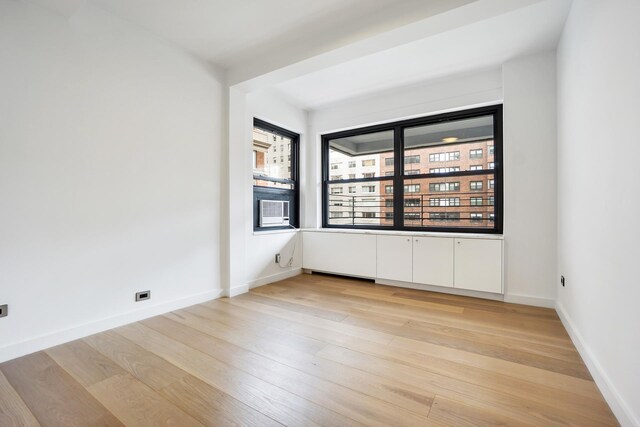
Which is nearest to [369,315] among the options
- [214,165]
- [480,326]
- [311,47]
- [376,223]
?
[480,326]

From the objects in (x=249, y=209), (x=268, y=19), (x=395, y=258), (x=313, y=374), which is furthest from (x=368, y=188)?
(x=313, y=374)

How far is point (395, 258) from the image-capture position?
146 inches

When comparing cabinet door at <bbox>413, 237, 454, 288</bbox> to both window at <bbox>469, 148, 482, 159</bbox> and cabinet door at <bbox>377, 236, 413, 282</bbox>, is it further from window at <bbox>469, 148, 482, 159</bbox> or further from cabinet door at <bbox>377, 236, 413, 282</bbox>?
window at <bbox>469, 148, 482, 159</bbox>

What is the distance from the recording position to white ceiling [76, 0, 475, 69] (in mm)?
2217

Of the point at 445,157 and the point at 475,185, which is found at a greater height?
the point at 445,157

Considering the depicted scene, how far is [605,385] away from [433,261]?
199 cm

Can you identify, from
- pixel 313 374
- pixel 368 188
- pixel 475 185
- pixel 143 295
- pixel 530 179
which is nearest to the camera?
pixel 313 374

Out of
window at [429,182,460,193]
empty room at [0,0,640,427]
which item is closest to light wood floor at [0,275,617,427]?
empty room at [0,0,640,427]

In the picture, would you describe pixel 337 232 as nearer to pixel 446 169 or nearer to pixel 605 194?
pixel 446 169

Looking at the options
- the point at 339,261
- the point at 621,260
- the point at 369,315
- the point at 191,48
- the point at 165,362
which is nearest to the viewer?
the point at 621,260

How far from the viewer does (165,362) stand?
6.05ft

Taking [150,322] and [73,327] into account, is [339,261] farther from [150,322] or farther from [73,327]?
[73,327]

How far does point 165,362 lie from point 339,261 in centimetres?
266

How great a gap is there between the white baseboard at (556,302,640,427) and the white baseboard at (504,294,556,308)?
2.39 feet
